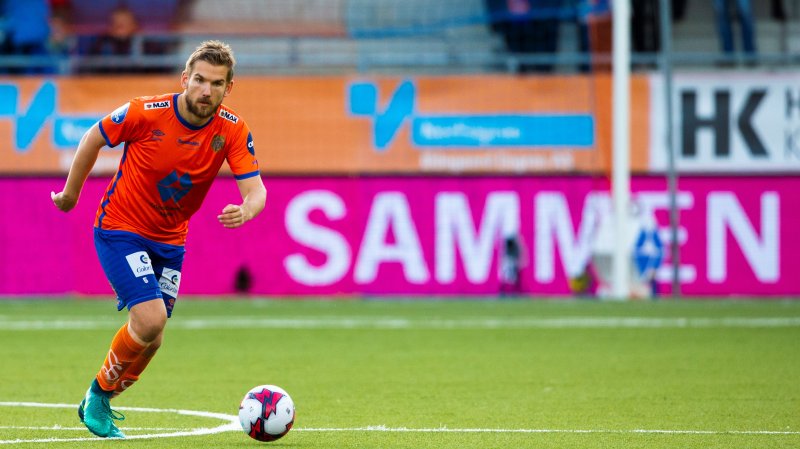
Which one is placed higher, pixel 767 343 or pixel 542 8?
pixel 542 8

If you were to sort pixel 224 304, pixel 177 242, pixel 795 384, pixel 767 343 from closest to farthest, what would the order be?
1. pixel 177 242
2. pixel 795 384
3. pixel 767 343
4. pixel 224 304

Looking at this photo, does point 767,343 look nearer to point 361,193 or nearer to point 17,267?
point 361,193

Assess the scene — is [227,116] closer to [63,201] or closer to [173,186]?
[173,186]

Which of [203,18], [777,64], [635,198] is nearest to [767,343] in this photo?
[635,198]

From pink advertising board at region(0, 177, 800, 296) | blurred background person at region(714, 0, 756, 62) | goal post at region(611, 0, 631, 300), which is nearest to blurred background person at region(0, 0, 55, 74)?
pink advertising board at region(0, 177, 800, 296)

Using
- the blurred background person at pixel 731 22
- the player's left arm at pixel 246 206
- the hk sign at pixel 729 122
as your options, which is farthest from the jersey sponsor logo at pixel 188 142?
the blurred background person at pixel 731 22

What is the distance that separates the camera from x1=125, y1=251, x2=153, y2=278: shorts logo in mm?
8672

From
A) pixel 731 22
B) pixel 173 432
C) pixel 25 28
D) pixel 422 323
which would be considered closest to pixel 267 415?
pixel 173 432

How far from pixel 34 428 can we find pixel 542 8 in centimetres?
2107

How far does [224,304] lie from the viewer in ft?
79.6

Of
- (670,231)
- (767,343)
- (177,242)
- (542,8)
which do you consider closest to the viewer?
(177,242)

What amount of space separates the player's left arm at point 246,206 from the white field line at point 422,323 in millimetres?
10336

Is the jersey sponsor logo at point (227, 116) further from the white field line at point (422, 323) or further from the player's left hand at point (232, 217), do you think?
the white field line at point (422, 323)

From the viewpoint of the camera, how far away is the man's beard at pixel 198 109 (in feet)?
28.3
